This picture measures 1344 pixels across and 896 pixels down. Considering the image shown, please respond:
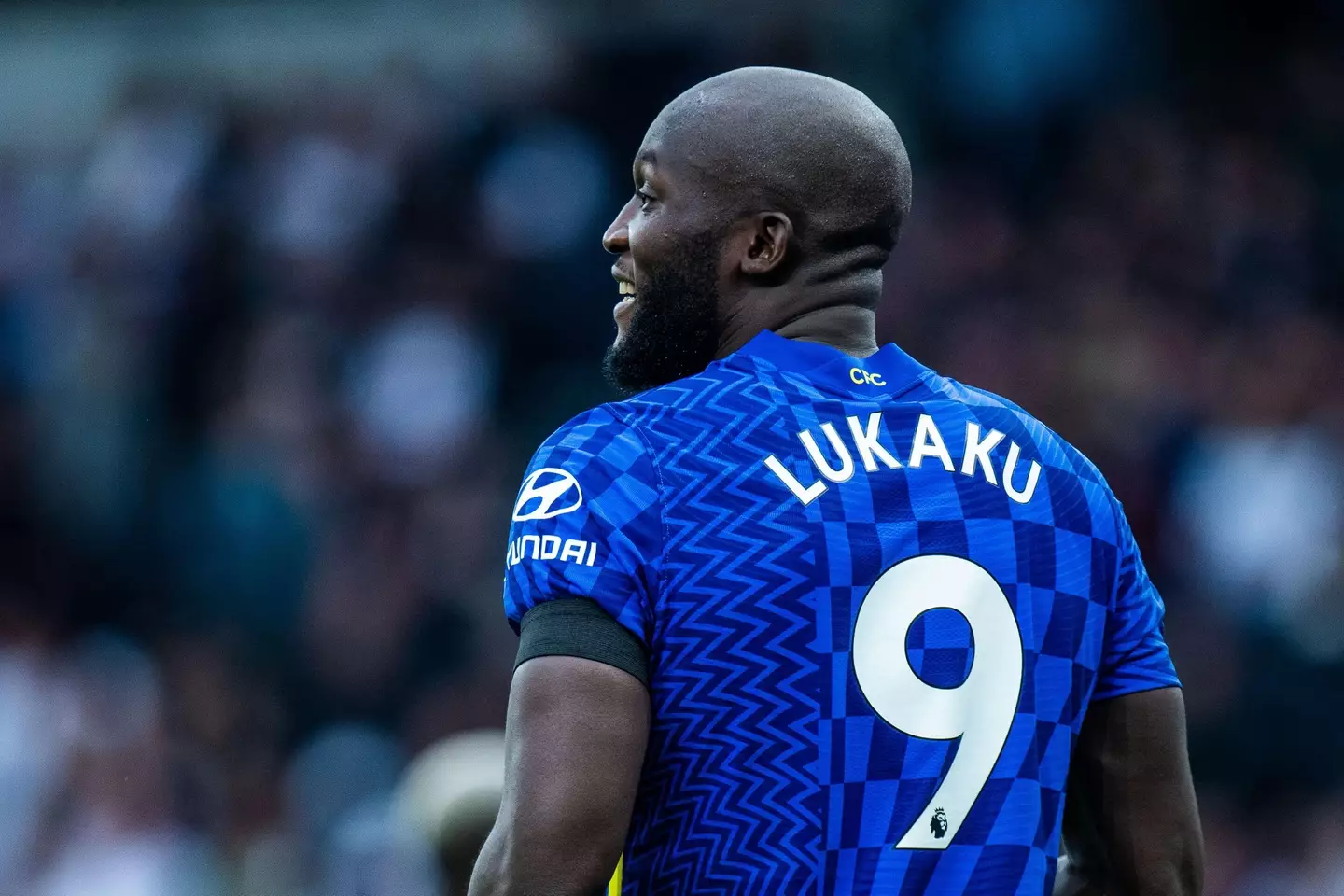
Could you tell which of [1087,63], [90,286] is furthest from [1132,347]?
[90,286]

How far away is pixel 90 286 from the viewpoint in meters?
10.5

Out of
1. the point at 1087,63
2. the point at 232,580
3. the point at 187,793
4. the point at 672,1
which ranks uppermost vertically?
the point at 672,1

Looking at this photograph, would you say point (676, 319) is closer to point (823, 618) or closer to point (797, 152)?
point (797, 152)

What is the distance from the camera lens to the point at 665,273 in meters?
2.67

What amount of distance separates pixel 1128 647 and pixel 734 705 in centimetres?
62

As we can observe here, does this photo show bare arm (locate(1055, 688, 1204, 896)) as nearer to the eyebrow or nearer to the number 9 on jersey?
the number 9 on jersey

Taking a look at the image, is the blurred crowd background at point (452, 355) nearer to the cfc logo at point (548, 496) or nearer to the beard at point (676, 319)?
the beard at point (676, 319)

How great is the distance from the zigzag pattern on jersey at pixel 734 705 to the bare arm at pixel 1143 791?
0.50m

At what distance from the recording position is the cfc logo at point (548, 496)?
2.31m

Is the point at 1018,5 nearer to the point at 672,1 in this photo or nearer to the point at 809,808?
the point at 672,1

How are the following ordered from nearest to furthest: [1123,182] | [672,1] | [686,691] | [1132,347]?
[686,691], [1132,347], [1123,182], [672,1]

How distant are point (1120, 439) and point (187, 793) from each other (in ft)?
14.5

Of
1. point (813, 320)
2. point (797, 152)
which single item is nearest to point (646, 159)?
point (797, 152)

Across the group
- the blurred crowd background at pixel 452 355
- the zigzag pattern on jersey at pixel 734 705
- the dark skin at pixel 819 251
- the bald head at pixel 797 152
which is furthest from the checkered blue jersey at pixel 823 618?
the blurred crowd background at pixel 452 355
